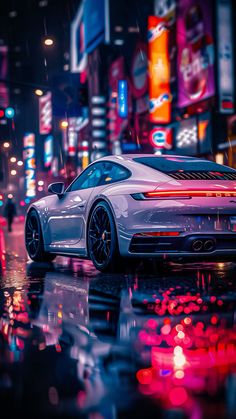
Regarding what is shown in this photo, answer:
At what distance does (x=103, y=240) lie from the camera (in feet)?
23.2

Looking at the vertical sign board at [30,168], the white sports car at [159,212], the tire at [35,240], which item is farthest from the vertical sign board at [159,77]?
the vertical sign board at [30,168]

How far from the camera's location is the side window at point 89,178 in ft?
26.5

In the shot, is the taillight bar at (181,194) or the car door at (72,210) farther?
the car door at (72,210)

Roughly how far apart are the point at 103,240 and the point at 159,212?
2.81 feet

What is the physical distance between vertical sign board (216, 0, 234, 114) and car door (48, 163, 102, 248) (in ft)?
64.6

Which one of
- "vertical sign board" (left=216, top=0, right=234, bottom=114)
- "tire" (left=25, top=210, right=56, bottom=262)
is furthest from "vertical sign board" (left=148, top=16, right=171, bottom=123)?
"tire" (left=25, top=210, right=56, bottom=262)

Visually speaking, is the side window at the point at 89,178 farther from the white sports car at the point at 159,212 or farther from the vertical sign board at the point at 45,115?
the vertical sign board at the point at 45,115

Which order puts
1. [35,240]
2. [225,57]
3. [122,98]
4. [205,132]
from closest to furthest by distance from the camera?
1. [35,240]
2. [225,57]
3. [205,132]
4. [122,98]

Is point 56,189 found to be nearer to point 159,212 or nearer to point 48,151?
point 159,212

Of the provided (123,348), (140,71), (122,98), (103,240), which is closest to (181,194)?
(103,240)

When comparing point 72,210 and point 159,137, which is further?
point 159,137

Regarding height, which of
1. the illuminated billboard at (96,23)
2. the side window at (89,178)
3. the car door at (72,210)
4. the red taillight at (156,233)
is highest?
the illuminated billboard at (96,23)

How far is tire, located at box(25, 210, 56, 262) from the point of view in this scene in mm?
9148

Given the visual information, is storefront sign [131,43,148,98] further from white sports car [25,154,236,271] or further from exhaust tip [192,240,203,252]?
exhaust tip [192,240,203,252]
